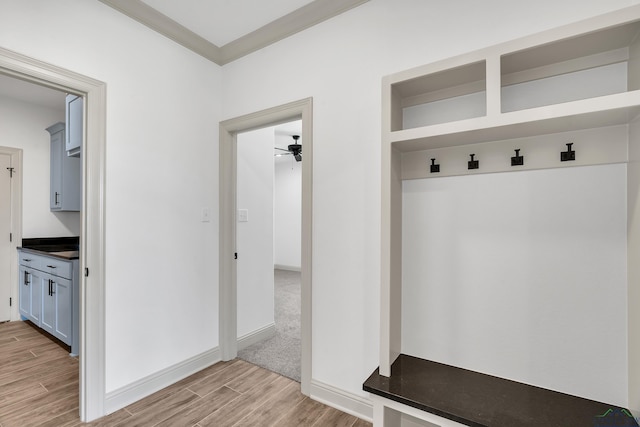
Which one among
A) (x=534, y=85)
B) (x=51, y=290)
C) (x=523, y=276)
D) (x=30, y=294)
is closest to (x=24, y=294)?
(x=30, y=294)

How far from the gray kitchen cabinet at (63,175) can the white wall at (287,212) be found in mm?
4090

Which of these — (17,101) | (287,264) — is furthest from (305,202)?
(287,264)

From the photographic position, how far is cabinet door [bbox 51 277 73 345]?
2898 millimetres

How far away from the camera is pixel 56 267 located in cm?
304

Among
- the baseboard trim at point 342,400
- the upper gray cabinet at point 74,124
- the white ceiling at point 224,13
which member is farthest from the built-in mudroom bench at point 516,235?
the upper gray cabinet at point 74,124

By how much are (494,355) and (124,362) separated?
2.29 metres

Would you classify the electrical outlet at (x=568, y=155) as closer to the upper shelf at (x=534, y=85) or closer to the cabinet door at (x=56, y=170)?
the upper shelf at (x=534, y=85)

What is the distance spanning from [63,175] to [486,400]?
4721 mm

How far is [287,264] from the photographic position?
7.43 meters

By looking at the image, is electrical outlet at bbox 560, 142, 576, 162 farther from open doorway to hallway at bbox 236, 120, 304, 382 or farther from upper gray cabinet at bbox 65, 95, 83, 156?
upper gray cabinet at bbox 65, 95, 83, 156

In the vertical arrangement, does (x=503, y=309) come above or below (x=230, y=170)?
below

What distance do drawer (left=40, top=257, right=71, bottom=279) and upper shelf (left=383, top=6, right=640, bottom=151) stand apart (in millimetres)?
3184

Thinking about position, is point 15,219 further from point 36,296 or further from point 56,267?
point 56,267

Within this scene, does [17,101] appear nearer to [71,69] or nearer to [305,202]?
[71,69]
